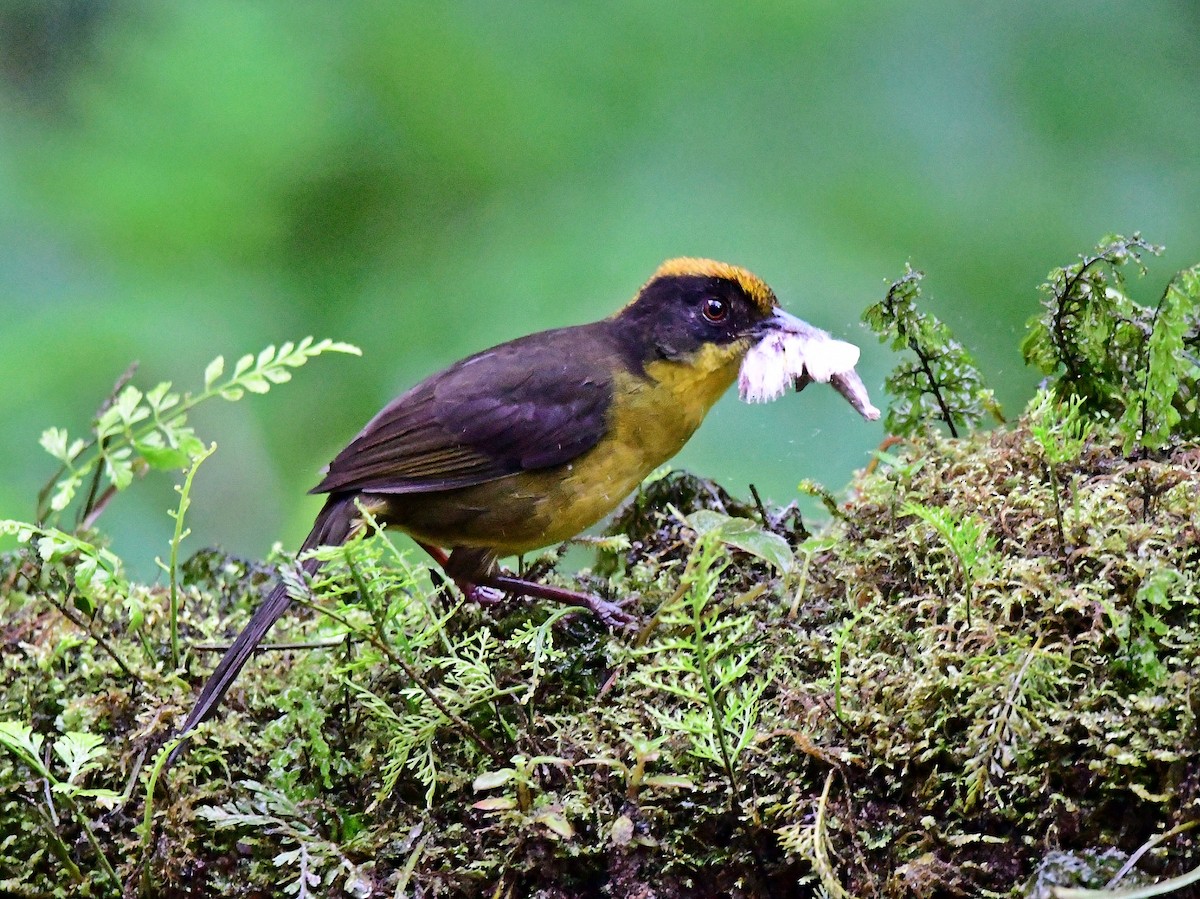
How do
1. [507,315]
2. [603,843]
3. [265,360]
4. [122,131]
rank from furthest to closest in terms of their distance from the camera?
1. [122,131]
2. [507,315]
3. [265,360]
4. [603,843]

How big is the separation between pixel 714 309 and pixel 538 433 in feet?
2.42

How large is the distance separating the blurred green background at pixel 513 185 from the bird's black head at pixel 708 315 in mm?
1245

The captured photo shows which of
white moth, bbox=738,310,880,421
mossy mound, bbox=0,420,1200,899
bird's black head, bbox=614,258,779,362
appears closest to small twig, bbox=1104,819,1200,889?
mossy mound, bbox=0,420,1200,899

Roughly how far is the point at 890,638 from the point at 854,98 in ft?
13.6

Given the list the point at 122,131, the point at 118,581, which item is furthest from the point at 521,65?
the point at 118,581

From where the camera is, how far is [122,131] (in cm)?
564

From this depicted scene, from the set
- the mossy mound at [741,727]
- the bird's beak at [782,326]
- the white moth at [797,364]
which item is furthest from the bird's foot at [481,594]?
the bird's beak at [782,326]

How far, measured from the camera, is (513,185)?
578 centimetres

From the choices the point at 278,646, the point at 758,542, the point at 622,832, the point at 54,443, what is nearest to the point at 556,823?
the point at 622,832

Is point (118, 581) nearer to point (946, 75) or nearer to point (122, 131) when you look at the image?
point (122, 131)

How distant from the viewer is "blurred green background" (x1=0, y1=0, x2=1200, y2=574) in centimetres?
507

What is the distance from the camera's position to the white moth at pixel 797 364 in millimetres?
3088

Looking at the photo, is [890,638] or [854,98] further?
[854,98]

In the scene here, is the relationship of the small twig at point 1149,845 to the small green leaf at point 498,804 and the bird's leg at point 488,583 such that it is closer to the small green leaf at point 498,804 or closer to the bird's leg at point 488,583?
the small green leaf at point 498,804
